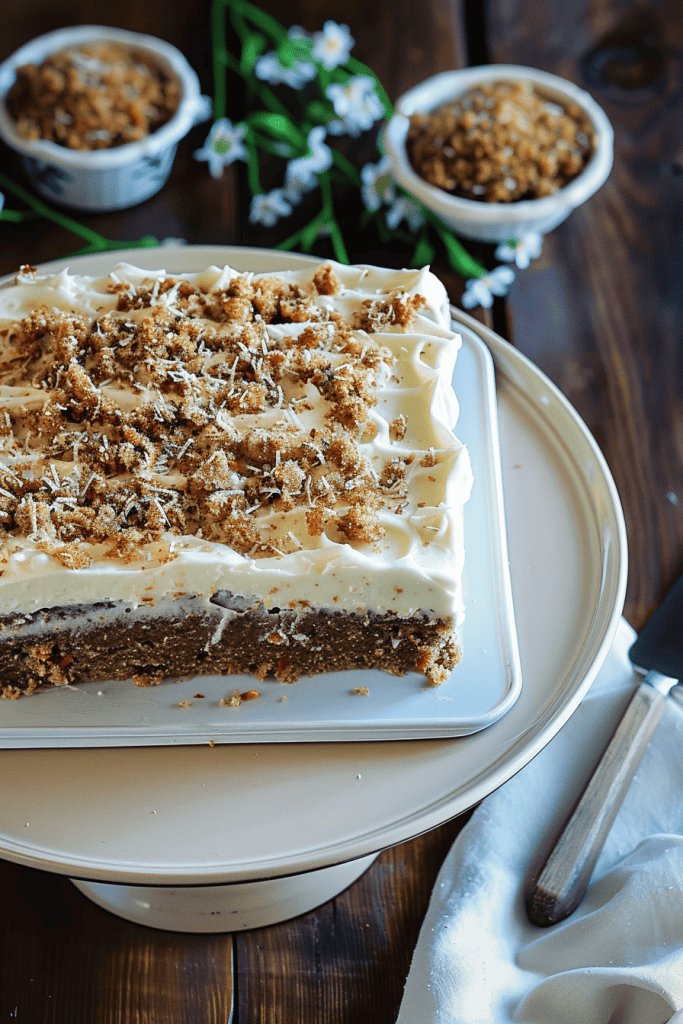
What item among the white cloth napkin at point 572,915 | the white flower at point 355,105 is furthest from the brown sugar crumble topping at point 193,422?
the white flower at point 355,105

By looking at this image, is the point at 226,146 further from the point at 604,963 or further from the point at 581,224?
the point at 604,963

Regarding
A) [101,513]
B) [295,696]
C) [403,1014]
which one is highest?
[101,513]

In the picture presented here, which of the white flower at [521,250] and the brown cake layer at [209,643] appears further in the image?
the white flower at [521,250]

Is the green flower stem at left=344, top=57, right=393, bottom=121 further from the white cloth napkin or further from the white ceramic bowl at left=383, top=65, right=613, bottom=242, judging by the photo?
the white cloth napkin

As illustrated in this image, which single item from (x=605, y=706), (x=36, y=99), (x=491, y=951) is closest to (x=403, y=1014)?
(x=491, y=951)

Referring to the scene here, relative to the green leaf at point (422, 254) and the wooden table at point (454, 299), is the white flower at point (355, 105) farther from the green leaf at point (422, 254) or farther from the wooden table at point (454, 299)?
the green leaf at point (422, 254)

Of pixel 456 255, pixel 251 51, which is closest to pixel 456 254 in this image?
pixel 456 255
